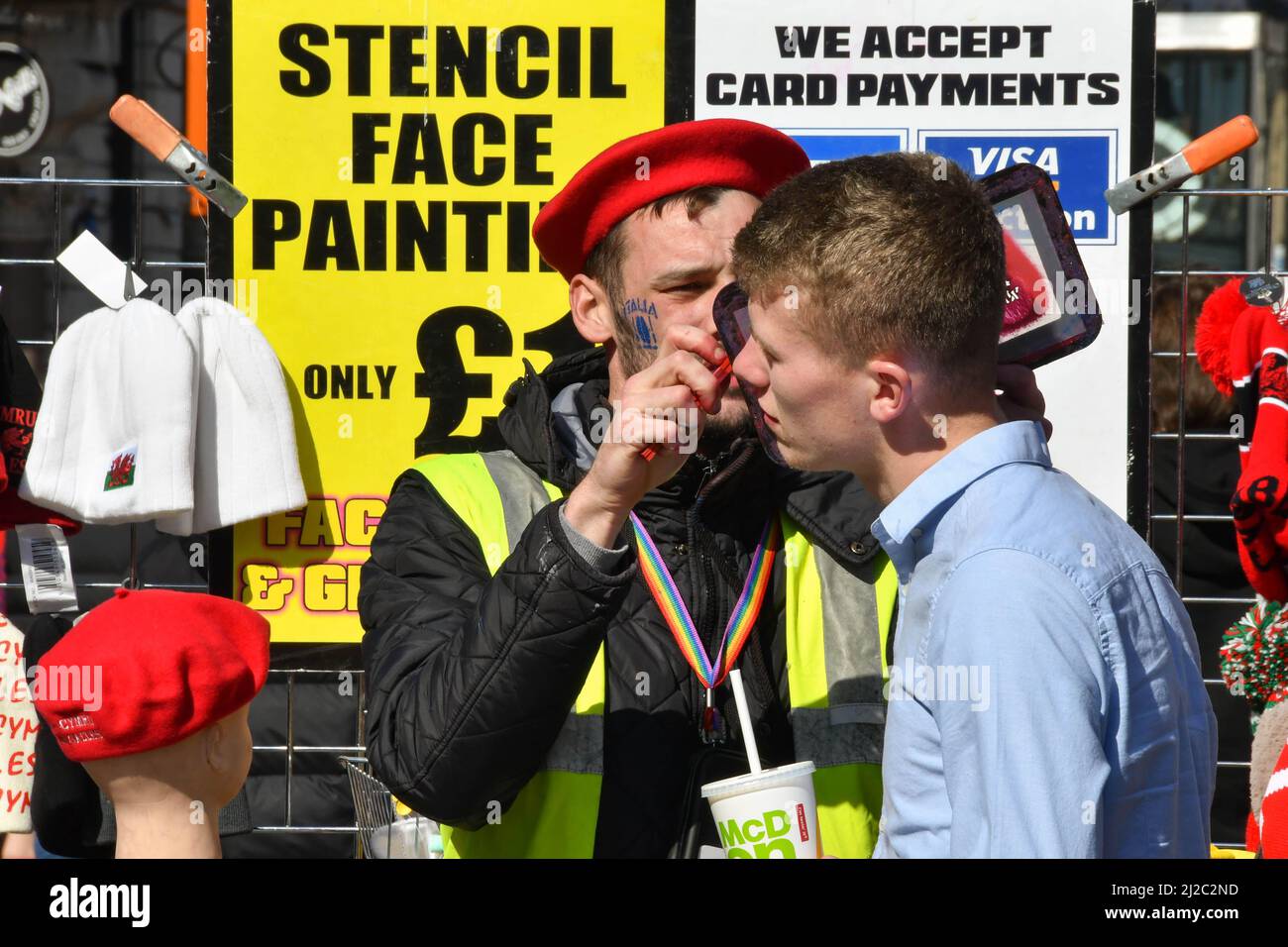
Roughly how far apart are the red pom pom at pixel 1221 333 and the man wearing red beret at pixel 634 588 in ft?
4.48

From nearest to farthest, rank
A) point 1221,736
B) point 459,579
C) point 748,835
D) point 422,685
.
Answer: point 748,835 → point 422,685 → point 459,579 → point 1221,736

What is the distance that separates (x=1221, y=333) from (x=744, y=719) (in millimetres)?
1950

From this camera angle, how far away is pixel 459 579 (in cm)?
229

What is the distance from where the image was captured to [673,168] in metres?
2.47

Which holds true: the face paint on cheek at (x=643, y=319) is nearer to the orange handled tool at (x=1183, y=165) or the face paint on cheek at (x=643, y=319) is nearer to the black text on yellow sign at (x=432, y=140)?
the black text on yellow sign at (x=432, y=140)

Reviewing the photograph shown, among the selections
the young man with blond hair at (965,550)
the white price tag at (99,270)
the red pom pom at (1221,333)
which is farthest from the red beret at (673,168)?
the red pom pom at (1221,333)

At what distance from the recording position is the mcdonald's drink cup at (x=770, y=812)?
1.88 metres

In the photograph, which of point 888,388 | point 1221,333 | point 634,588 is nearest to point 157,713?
point 634,588

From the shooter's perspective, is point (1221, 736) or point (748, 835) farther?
point (1221, 736)

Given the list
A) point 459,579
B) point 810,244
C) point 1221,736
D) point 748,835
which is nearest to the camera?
point 810,244

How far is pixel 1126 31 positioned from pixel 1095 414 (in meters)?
0.85

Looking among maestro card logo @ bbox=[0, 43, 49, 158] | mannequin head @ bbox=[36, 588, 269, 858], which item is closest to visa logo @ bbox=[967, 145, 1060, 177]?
mannequin head @ bbox=[36, 588, 269, 858]
